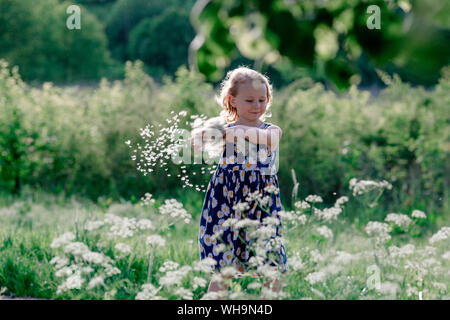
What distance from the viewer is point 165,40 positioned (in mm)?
25328

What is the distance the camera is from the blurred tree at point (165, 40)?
24.4m

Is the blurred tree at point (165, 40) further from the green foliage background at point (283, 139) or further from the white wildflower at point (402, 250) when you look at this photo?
the white wildflower at point (402, 250)

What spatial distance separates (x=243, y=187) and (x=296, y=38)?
5.11 ft

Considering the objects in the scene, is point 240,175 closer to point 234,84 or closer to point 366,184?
point 234,84

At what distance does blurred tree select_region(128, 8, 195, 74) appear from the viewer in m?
24.4

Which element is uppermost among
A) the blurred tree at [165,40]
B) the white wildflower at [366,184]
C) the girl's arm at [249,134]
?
the blurred tree at [165,40]

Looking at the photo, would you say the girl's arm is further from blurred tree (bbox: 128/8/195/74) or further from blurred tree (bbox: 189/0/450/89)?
blurred tree (bbox: 128/8/195/74)

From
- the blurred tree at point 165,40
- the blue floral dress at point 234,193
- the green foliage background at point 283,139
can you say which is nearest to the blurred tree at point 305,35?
the blue floral dress at point 234,193

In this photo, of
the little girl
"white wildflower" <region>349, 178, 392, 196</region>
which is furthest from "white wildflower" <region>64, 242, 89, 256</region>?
"white wildflower" <region>349, 178, 392, 196</region>

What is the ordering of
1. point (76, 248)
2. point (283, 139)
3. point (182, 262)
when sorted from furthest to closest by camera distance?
1. point (283, 139)
2. point (182, 262)
3. point (76, 248)

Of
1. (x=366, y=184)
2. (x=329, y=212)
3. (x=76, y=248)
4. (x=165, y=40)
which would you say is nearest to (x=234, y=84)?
(x=329, y=212)

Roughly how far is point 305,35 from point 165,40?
2489 centimetres
